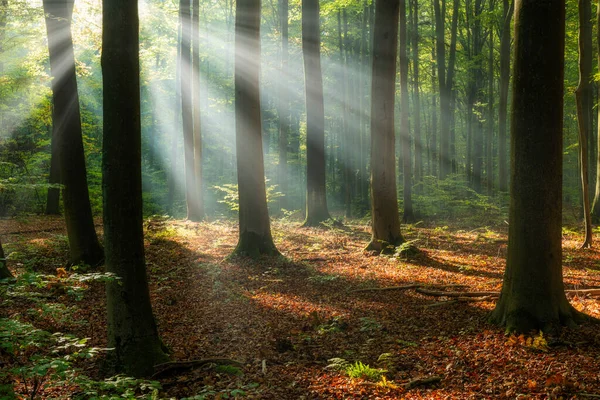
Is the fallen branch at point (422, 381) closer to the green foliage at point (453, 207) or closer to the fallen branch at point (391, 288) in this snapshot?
the fallen branch at point (391, 288)

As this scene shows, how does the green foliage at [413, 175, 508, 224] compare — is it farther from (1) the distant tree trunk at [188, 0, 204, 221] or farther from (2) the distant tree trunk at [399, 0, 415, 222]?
(1) the distant tree trunk at [188, 0, 204, 221]

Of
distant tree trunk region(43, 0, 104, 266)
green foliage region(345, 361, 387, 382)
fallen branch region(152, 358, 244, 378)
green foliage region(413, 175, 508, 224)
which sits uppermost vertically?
distant tree trunk region(43, 0, 104, 266)

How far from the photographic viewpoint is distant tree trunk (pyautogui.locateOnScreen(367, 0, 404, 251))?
1172 centimetres

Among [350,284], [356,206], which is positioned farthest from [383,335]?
[356,206]

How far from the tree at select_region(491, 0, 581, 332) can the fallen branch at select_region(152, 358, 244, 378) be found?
3546 mm

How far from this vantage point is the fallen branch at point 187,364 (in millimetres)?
5215

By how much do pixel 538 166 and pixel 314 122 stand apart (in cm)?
1262

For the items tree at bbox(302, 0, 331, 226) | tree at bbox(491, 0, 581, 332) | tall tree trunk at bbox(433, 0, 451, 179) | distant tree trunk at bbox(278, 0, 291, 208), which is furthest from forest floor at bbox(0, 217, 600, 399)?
tall tree trunk at bbox(433, 0, 451, 179)

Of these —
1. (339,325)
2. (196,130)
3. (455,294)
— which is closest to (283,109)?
(196,130)

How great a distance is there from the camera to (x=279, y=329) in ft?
22.9

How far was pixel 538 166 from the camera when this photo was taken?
18.4 feet

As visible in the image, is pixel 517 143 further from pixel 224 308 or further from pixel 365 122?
pixel 365 122

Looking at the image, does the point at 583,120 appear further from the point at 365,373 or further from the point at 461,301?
the point at 365,373

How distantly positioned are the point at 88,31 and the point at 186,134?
26.1ft
